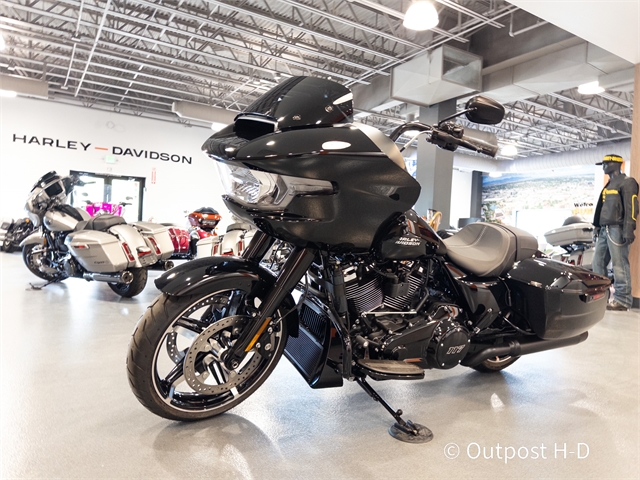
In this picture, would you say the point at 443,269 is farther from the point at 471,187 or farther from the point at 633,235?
the point at 471,187

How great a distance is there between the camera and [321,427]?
71.5 inches

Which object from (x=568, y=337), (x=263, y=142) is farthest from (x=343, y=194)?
(x=568, y=337)

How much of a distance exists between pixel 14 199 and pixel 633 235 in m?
13.0

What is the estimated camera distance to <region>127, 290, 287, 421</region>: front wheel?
1629 millimetres

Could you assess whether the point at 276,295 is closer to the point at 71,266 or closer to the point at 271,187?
the point at 271,187

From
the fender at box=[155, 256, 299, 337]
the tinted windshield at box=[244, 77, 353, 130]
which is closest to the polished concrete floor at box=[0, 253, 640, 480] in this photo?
the fender at box=[155, 256, 299, 337]

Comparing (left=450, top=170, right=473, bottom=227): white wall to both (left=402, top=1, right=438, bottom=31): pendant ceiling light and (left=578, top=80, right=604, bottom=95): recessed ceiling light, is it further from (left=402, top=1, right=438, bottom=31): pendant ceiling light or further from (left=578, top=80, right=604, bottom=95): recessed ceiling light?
(left=402, top=1, right=438, bottom=31): pendant ceiling light

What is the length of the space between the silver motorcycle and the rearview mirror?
12.0ft

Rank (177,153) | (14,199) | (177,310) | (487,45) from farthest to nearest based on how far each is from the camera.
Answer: (177,153), (14,199), (487,45), (177,310)

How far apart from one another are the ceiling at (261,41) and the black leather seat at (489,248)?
3706 millimetres

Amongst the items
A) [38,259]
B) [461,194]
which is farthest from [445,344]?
[461,194]

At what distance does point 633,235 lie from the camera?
16.7 ft

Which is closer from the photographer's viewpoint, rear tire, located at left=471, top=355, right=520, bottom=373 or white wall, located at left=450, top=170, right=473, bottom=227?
rear tire, located at left=471, top=355, right=520, bottom=373

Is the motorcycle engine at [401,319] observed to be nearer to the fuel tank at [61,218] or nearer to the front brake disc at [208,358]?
the front brake disc at [208,358]
